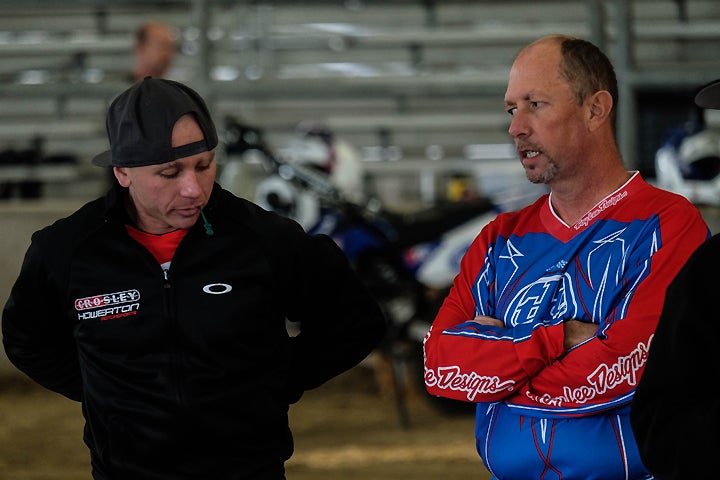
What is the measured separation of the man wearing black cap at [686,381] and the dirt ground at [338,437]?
2.79 meters

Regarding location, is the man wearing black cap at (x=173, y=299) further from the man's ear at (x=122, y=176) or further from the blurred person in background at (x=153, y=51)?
the blurred person in background at (x=153, y=51)

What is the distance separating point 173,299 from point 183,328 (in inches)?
2.2

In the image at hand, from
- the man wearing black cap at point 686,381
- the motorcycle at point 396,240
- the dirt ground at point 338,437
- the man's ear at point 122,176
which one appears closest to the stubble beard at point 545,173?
the man wearing black cap at point 686,381

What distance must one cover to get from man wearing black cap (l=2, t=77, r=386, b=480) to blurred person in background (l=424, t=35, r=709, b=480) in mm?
324

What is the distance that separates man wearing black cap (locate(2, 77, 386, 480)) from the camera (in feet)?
6.12

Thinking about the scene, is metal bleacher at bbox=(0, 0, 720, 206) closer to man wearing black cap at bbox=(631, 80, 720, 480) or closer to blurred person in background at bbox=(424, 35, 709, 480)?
blurred person in background at bbox=(424, 35, 709, 480)

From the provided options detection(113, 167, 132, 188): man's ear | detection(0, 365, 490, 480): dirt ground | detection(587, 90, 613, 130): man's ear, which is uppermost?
detection(587, 90, 613, 130): man's ear

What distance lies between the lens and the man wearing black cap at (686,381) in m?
1.26

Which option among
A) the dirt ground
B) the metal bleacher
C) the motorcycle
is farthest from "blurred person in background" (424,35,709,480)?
the metal bleacher

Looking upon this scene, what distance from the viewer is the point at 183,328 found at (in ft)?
6.15

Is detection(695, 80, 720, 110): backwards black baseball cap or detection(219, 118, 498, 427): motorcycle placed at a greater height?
detection(695, 80, 720, 110): backwards black baseball cap

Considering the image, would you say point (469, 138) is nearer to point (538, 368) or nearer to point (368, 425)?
point (368, 425)

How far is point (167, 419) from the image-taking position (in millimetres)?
1854

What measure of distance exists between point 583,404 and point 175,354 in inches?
28.6
